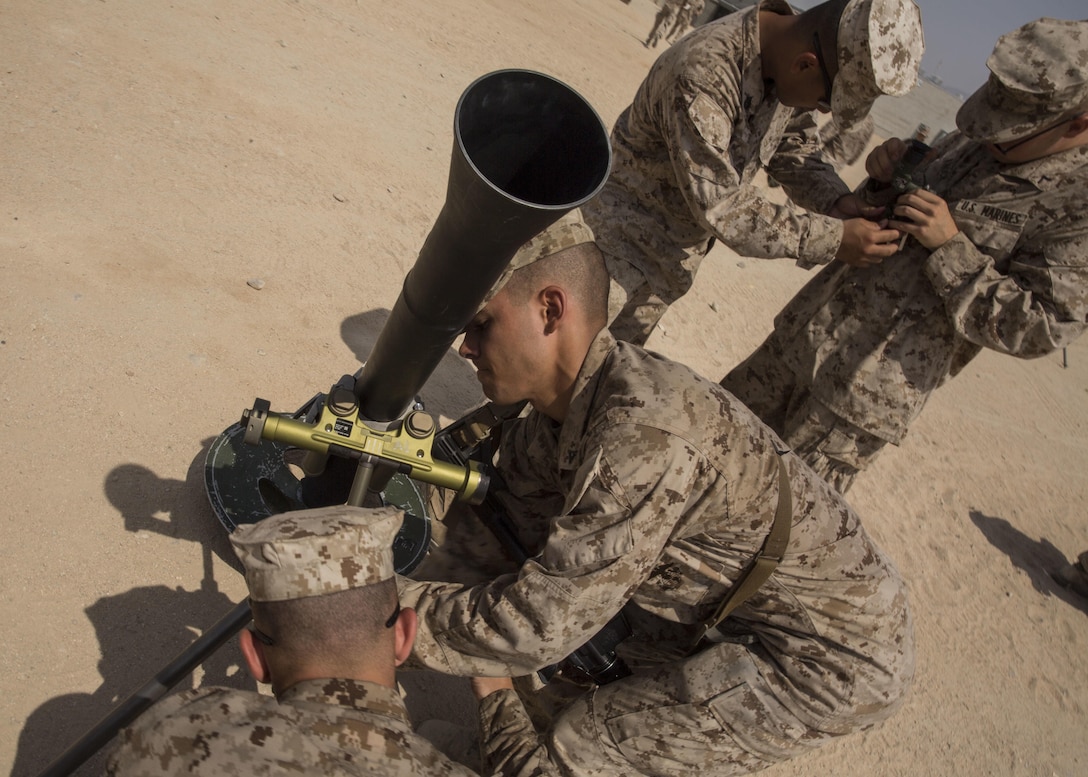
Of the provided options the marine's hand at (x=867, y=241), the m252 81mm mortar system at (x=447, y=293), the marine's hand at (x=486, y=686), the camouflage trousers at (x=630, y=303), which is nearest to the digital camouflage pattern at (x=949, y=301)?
the marine's hand at (x=867, y=241)

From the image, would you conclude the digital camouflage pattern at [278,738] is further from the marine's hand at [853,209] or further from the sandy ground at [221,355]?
the marine's hand at [853,209]

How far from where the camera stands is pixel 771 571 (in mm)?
2283

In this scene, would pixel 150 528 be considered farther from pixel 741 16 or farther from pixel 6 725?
pixel 741 16

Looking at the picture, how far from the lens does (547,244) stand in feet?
7.61

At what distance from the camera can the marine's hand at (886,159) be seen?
11.1 ft

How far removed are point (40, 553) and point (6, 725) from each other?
0.57 m

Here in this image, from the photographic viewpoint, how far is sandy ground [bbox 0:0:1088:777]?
2.63 metres

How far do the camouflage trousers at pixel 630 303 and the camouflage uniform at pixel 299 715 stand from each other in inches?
80.7

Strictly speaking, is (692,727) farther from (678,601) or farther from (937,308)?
(937,308)

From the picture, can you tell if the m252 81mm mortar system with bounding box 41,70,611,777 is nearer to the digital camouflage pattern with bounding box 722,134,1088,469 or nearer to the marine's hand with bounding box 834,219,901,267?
the marine's hand with bounding box 834,219,901,267

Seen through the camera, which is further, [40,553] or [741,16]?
[741,16]

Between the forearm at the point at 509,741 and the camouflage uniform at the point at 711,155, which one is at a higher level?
the camouflage uniform at the point at 711,155

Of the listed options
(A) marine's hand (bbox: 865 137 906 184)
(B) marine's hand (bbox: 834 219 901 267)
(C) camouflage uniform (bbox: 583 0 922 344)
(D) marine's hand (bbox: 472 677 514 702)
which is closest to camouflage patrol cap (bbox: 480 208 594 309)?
(C) camouflage uniform (bbox: 583 0 922 344)

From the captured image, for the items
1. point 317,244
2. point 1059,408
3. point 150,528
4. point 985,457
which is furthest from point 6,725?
point 1059,408
